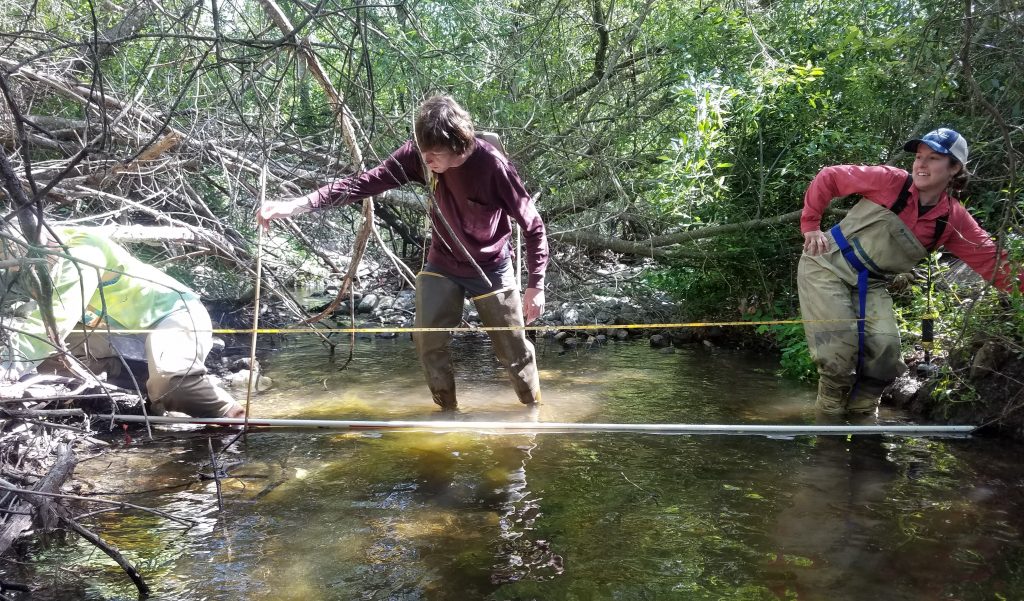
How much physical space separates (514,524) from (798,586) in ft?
3.72

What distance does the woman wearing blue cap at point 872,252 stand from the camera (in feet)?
12.7

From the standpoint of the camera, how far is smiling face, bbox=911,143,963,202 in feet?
12.2

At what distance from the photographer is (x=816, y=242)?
13.8 ft

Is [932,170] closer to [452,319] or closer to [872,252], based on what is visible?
[872,252]

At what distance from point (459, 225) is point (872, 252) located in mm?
2343

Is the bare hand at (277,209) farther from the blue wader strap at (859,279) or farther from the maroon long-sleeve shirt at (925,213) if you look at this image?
the blue wader strap at (859,279)

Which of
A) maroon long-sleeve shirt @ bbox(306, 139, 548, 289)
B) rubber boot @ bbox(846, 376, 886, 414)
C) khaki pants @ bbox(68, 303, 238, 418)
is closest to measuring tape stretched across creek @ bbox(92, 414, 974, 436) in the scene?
khaki pants @ bbox(68, 303, 238, 418)

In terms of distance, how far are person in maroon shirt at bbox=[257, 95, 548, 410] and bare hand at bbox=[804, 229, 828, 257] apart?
1546mm

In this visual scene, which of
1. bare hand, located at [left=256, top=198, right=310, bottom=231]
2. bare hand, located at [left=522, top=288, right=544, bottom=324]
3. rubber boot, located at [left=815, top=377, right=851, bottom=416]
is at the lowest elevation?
rubber boot, located at [left=815, top=377, right=851, bottom=416]

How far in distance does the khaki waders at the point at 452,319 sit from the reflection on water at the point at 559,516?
43cm

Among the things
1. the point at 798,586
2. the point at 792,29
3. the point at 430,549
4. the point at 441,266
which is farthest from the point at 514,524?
the point at 792,29

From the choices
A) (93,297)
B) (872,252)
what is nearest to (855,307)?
(872,252)

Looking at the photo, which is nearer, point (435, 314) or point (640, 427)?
point (640, 427)

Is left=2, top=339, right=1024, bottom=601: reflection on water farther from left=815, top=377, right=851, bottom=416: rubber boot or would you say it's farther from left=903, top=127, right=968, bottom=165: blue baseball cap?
left=903, top=127, right=968, bottom=165: blue baseball cap
